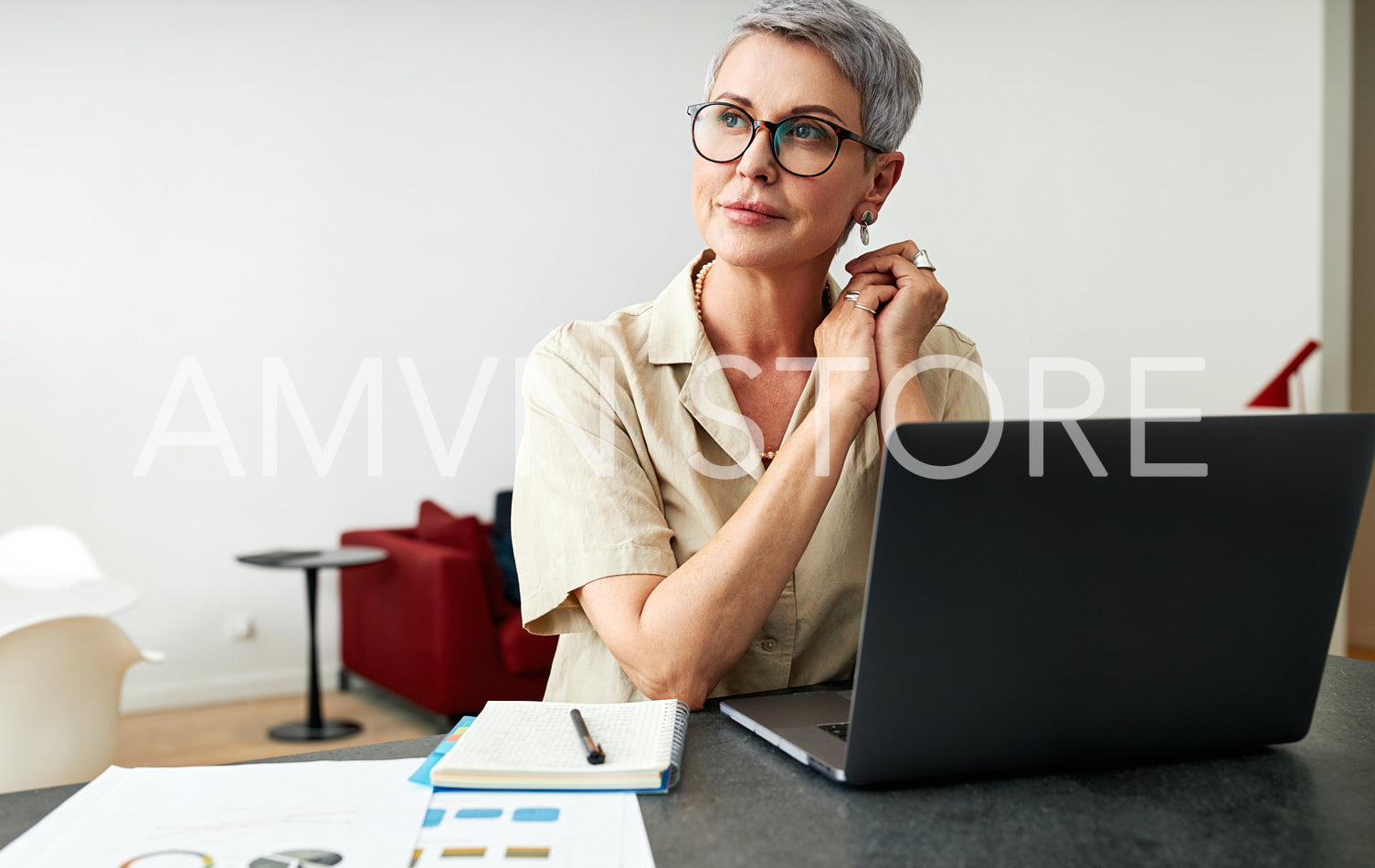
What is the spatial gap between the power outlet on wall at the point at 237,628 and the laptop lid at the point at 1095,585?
12.9 feet

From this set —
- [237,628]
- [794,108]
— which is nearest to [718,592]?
[794,108]

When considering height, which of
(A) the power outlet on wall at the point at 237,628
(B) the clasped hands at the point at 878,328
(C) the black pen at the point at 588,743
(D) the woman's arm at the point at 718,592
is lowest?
(A) the power outlet on wall at the point at 237,628

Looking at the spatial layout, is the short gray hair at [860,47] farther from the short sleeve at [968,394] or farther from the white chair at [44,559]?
the white chair at [44,559]

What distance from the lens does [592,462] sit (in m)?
1.19

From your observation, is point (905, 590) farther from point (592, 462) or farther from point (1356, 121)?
point (1356, 121)

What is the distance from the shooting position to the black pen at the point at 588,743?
2.55 feet

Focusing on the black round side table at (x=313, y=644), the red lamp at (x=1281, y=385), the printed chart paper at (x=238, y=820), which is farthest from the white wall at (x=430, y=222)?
the printed chart paper at (x=238, y=820)

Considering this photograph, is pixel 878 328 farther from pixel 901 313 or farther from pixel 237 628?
pixel 237 628

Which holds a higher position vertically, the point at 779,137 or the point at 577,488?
the point at 779,137

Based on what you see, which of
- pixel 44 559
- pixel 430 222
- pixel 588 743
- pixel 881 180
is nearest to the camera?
pixel 588 743

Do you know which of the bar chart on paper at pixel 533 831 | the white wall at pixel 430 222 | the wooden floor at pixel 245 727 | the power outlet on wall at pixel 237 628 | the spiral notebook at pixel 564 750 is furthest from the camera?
the power outlet on wall at pixel 237 628

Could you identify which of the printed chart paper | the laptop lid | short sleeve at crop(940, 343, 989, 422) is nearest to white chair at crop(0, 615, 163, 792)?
the printed chart paper

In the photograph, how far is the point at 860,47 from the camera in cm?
124

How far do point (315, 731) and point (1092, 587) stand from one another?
3.43 metres
